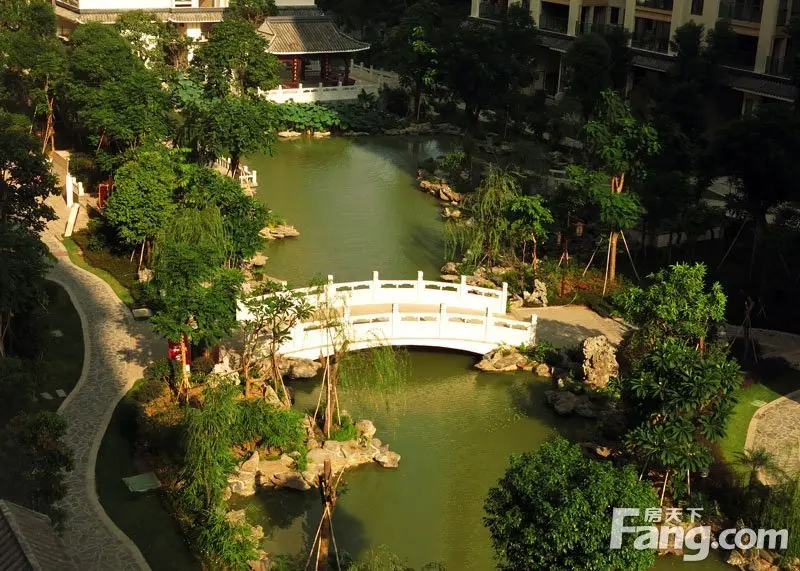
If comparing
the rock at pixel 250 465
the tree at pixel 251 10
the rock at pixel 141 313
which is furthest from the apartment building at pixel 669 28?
the rock at pixel 250 465

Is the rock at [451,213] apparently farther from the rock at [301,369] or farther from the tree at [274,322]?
the tree at [274,322]

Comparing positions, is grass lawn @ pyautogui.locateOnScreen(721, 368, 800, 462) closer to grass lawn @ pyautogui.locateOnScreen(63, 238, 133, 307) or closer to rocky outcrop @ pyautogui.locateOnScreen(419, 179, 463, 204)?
grass lawn @ pyautogui.locateOnScreen(63, 238, 133, 307)

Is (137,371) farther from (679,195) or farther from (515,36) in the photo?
(515,36)

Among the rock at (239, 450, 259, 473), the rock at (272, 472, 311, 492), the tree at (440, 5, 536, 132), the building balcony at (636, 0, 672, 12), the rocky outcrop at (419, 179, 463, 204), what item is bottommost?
the rock at (272, 472, 311, 492)

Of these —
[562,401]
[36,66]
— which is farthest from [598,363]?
[36,66]

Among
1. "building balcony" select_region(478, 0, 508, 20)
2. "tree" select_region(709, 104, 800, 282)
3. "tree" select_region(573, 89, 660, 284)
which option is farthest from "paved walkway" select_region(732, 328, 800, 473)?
"building balcony" select_region(478, 0, 508, 20)

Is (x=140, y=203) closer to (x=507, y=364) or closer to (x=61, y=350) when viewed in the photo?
(x=61, y=350)
